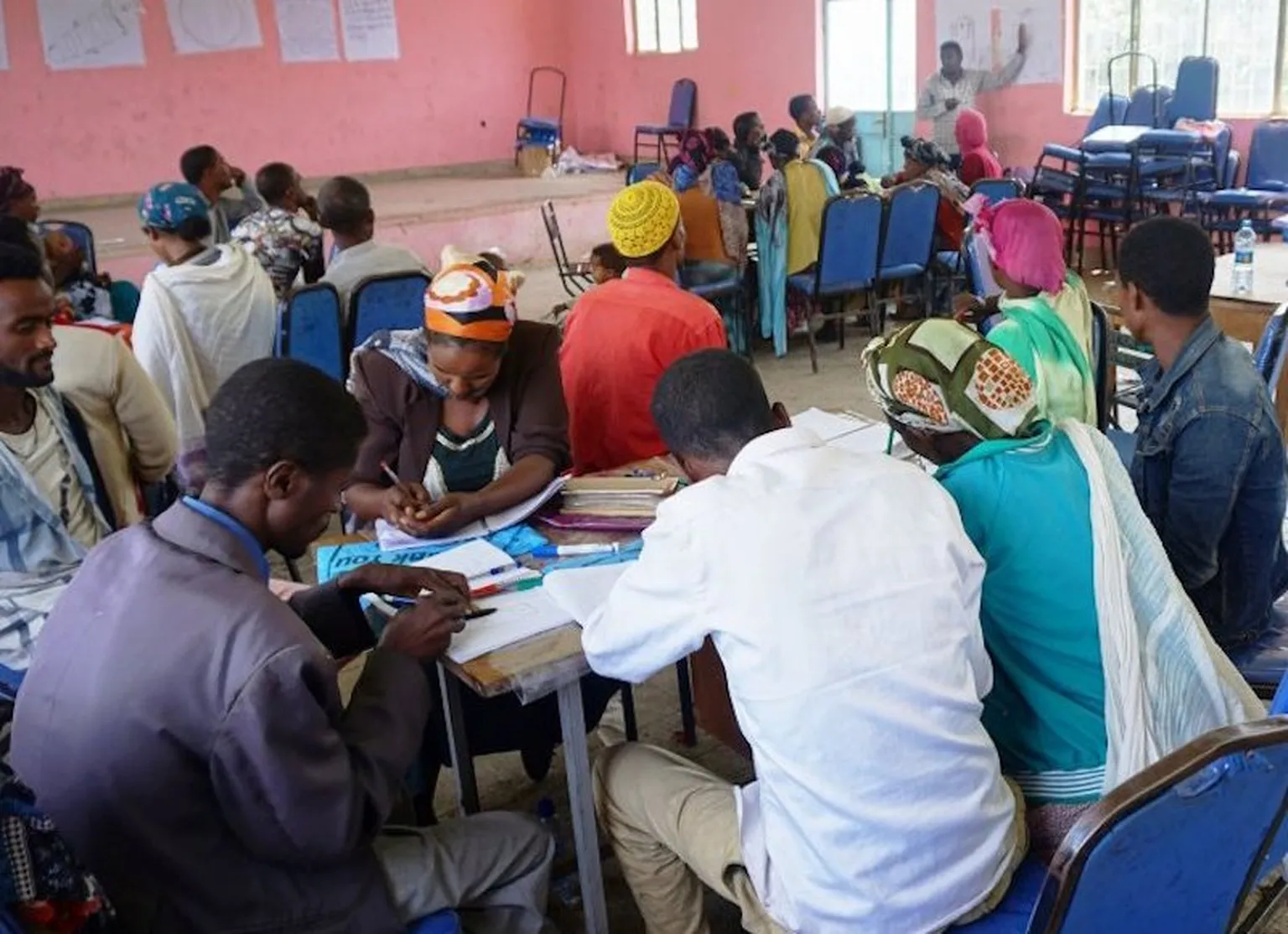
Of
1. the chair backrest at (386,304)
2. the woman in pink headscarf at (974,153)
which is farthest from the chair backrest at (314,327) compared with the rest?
the woman in pink headscarf at (974,153)

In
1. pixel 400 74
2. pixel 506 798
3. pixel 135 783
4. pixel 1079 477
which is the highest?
pixel 400 74

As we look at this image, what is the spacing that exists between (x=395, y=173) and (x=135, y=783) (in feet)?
37.9

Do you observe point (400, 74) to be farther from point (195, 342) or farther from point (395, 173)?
point (195, 342)

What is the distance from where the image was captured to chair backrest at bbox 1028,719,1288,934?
1223 millimetres

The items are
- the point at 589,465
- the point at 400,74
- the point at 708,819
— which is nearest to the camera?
the point at 708,819

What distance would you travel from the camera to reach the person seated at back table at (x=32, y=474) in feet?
7.08

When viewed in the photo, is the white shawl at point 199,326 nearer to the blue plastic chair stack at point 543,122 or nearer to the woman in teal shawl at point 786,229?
the woman in teal shawl at point 786,229

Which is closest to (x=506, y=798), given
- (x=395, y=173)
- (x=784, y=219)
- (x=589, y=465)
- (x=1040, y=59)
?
(x=589, y=465)

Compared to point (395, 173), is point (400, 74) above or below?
above

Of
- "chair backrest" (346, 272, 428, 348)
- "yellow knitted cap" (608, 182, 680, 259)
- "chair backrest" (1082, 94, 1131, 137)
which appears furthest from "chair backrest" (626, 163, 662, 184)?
"chair backrest" (1082, 94, 1131, 137)

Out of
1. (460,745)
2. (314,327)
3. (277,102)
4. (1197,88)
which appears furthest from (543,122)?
(460,745)

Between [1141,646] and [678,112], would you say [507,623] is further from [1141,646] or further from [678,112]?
[678,112]

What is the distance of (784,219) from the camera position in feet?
20.3

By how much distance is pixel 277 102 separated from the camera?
11422 millimetres
